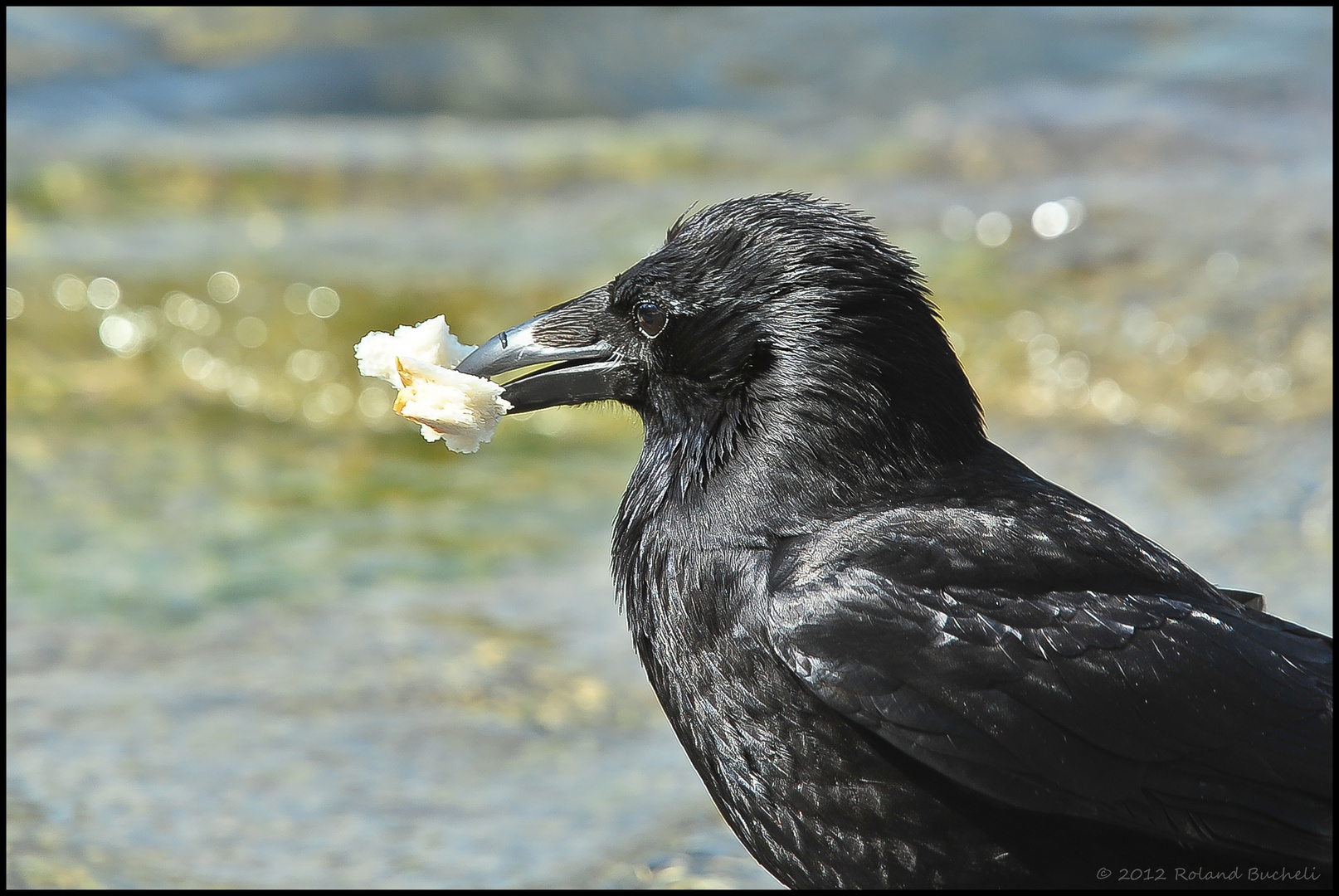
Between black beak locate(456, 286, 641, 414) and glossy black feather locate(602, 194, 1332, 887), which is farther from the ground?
black beak locate(456, 286, 641, 414)

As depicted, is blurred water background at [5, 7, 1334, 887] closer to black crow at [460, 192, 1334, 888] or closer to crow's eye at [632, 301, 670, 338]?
crow's eye at [632, 301, 670, 338]

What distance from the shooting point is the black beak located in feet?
10.7

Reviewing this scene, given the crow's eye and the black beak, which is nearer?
the crow's eye

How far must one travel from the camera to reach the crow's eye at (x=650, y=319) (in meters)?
3.15

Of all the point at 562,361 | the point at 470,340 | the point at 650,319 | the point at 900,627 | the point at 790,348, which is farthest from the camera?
the point at 470,340

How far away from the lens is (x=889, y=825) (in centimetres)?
272

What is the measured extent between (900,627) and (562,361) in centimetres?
106

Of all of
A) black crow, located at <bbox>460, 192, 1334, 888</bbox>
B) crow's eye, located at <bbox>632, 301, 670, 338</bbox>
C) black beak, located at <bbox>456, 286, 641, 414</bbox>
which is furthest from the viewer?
black beak, located at <bbox>456, 286, 641, 414</bbox>

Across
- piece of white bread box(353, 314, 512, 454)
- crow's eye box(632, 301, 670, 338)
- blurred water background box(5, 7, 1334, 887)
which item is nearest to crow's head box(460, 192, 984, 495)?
crow's eye box(632, 301, 670, 338)

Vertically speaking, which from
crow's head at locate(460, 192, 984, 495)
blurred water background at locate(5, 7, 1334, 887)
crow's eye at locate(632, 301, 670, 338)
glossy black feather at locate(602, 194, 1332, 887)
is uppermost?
blurred water background at locate(5, 7, 1334, 887)

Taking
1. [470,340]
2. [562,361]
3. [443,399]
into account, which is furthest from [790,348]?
[470,340]

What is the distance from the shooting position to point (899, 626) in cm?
270

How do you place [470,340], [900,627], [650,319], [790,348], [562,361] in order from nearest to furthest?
[900,627] < [790,348] < [650,319] < [562,361] < [470,340]

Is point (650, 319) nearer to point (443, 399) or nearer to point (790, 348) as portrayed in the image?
point (790, 348)
